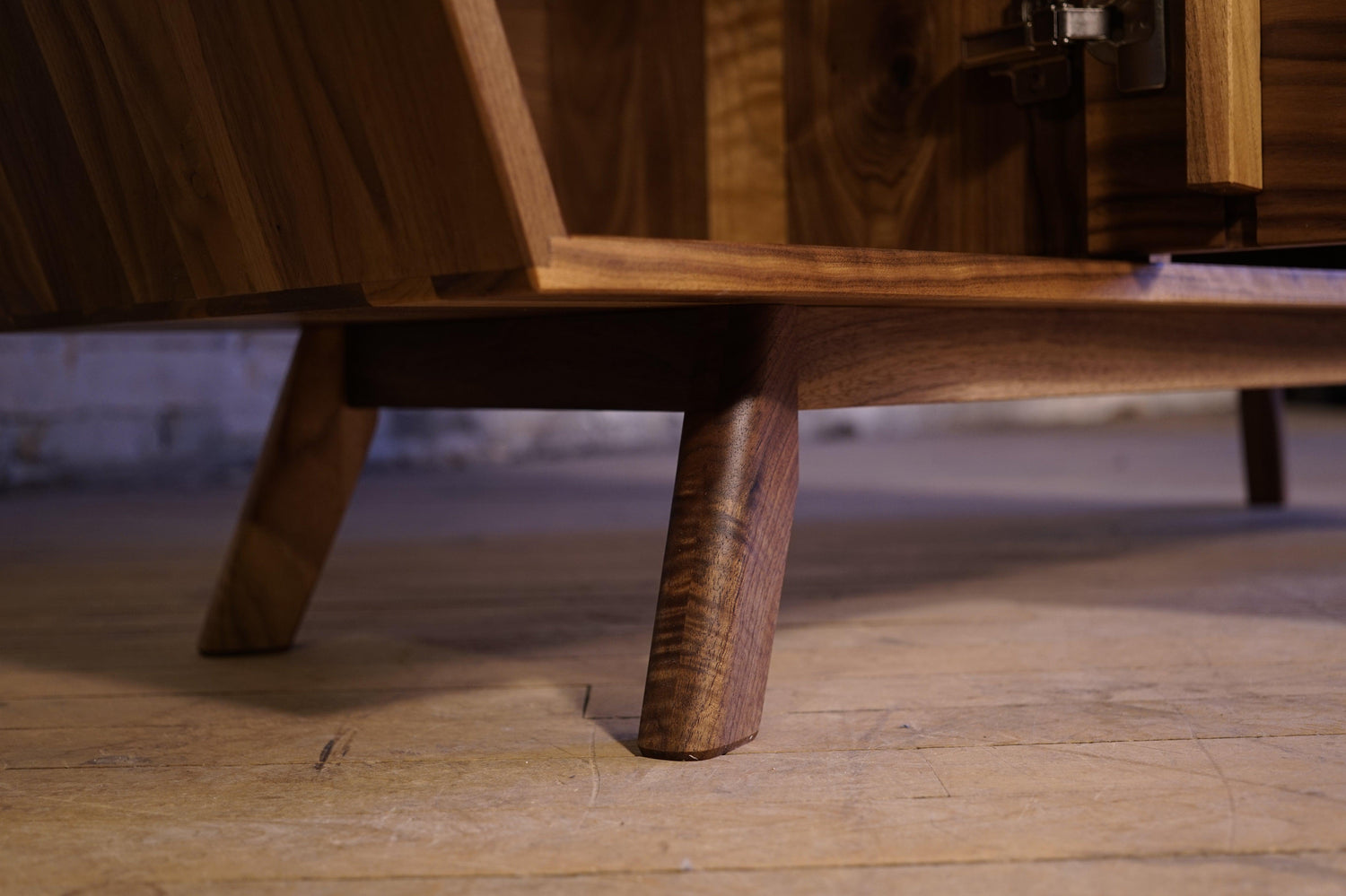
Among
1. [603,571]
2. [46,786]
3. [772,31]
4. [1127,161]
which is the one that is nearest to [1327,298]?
[1127,161]

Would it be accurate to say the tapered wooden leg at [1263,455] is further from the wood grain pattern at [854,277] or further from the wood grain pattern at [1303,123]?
the wood grain pattern at [1303,123]

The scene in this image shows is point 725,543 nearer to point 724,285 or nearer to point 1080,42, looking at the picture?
point 724,285

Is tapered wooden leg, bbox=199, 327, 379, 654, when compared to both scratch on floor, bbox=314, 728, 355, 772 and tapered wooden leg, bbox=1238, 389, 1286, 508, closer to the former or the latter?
scratch on floor, bbox=314, 728, 355, 772

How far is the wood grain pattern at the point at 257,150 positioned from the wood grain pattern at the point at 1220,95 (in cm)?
35

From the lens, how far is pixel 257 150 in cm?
61

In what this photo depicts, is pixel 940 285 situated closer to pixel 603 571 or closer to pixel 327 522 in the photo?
pixel 327 522

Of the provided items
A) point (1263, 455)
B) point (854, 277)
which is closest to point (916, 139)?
point (854, 277)

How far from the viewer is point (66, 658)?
0.94 meters

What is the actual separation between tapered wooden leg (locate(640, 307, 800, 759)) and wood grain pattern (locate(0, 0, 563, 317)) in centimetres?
18

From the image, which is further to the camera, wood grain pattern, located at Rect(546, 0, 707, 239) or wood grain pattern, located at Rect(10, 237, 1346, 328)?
wood grain pattern, located at Rect(546, 0, 707, 239)

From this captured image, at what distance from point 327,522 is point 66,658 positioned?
199mm

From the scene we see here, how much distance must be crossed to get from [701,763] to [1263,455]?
1.25m

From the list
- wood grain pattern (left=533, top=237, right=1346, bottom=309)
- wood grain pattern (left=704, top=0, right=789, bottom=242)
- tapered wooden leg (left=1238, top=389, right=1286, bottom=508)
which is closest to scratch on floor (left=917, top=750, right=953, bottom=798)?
wood grain pattern (left=533, top=237, right=1346, bottom=309)

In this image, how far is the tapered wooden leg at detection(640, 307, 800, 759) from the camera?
0.66 metres
